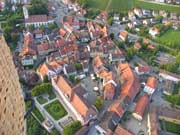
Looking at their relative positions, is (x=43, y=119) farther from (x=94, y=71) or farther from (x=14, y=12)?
(x=14, y=12)

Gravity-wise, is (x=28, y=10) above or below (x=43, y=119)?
above

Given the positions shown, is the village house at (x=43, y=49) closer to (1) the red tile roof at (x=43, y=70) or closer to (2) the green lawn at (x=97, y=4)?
(1) the red tile roof at (x=43, y=70)

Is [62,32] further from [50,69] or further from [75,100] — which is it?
[75,100]

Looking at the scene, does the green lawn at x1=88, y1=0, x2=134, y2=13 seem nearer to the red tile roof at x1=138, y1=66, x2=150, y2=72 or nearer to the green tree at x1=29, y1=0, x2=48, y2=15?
the green tree at x1=29, y1=0, x2=48, y2=15

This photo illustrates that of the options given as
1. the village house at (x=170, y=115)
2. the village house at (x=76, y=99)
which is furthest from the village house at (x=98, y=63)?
the village house at (x=170, y=115)

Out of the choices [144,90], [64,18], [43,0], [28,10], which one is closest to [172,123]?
[144,90]

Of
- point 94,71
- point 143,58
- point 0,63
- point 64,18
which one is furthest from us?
point 64,18

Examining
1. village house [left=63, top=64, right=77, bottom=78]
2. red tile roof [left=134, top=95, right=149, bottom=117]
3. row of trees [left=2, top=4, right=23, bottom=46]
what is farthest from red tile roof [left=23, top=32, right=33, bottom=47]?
red tile roof [left=134, top=95, right=149, bottom=117]
